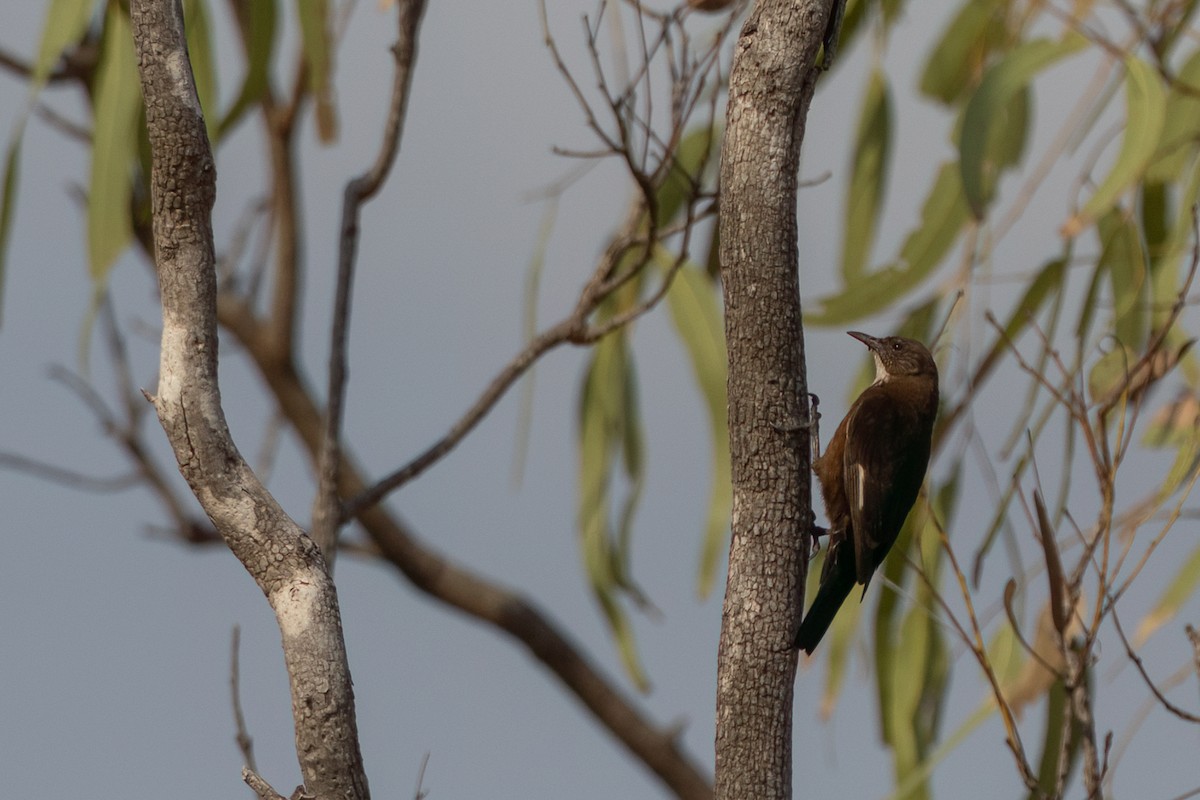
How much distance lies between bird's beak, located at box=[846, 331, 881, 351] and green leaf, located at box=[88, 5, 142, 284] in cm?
191

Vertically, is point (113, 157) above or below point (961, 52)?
below

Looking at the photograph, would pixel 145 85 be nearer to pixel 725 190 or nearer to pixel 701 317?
pixel 725 190

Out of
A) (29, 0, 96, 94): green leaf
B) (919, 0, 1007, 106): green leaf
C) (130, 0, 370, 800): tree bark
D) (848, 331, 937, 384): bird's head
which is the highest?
(919, 0, 1007, 106): green leaf

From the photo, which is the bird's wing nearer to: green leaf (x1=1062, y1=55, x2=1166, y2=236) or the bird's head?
the bird's head

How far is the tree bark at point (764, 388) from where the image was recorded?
2.02 meters

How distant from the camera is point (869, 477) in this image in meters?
3.17

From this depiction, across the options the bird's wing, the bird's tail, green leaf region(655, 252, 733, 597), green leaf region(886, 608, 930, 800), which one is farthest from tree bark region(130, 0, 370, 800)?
green leaf region(886, 608, 930, 800)

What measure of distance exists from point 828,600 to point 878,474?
325 millimetres

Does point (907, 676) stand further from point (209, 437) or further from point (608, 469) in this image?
point (209, 437)

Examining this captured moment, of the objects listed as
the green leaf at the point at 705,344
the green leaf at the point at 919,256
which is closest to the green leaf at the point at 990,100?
the green leaf at the point at 919,256

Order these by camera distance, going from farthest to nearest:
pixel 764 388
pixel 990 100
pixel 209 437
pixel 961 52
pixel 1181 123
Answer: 1. pixel 961 52
2. pixel 1181 123
3. pixel 990 100
4. pixel 764 388
5. pixel 209 437

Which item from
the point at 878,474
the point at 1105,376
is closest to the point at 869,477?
the point at 878,474

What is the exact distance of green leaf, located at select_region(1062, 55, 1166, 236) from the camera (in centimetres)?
349

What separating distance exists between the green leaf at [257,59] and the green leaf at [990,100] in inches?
70.7
